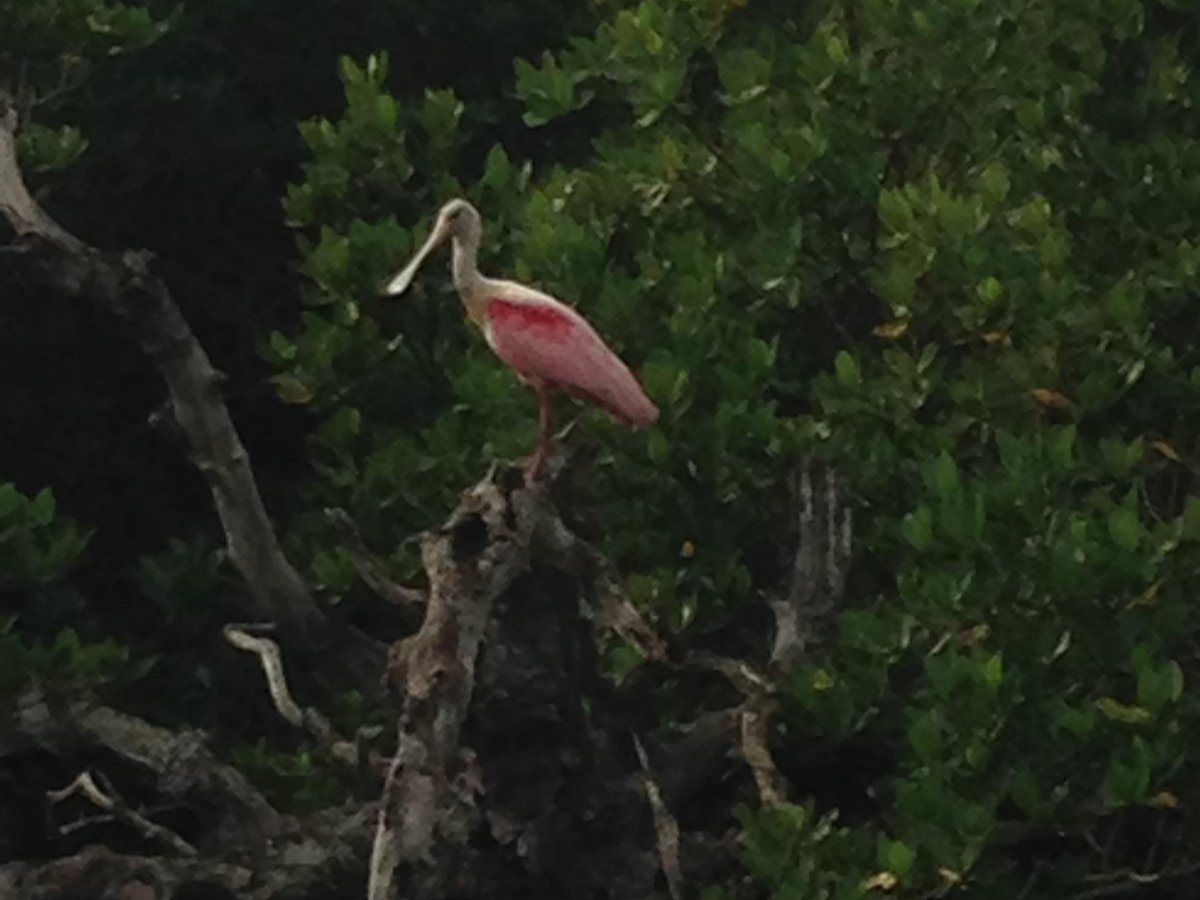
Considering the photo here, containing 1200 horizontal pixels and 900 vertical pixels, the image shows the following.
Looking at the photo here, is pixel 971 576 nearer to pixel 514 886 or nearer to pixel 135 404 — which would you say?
pixel 514 886

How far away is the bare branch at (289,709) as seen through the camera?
6.55 m

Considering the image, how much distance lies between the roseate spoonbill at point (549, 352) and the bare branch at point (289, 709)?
1237mm

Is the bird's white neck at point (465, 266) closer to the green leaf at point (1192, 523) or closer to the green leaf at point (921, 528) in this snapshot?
the green leaf at point (921, 528)

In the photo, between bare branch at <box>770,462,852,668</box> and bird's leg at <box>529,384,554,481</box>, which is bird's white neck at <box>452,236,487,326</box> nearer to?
Answer: bird's leg at <box>529,384,554,481</box>

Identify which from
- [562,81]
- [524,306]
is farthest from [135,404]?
[524,306]

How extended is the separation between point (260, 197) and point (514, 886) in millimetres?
5012

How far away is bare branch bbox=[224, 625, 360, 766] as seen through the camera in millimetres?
6547

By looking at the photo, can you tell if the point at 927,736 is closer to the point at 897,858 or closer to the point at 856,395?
the point at 897,858

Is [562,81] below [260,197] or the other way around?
the other way around

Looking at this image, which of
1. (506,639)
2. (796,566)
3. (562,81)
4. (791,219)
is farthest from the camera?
(562,81)

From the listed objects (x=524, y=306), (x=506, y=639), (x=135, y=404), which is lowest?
(x=135, y=404)

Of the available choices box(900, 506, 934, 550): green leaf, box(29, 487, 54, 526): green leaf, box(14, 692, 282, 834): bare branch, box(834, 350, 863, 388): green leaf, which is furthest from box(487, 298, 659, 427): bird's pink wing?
box(29, 487, 54, 526): green leaf

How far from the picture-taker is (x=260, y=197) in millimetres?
10039

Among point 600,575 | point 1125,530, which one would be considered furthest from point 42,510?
point 1125,530
